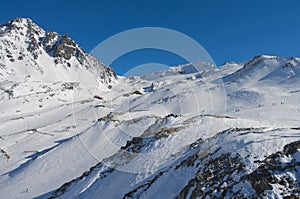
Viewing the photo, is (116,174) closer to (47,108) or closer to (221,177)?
(221,177)

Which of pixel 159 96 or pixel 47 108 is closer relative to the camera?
pixel 159 96

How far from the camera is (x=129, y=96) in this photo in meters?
121

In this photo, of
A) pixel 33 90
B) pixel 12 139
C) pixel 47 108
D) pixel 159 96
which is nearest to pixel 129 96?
pixel 159 96

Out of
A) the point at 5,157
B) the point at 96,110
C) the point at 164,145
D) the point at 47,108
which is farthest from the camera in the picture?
the point at 47,108

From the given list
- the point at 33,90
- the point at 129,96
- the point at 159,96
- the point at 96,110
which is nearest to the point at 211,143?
the point at 96,110

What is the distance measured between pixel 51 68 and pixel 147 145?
7084 inches

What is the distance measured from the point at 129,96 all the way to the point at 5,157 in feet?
240

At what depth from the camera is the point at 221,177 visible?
14.1m

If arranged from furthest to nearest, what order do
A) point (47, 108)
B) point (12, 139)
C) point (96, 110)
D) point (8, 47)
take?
point (8, 47)
point (47, 108)
point (96, 110)
point (12, 139)

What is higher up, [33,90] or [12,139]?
[33,90]

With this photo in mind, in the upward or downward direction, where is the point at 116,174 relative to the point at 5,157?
downward

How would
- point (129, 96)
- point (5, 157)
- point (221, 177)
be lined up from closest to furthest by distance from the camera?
1. point (221, 177)
2. point (5, 157)
3. point (129, 96)

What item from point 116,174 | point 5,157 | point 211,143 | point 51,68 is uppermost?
point 51,68

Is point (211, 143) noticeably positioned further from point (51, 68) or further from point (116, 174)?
point (51, 68)
